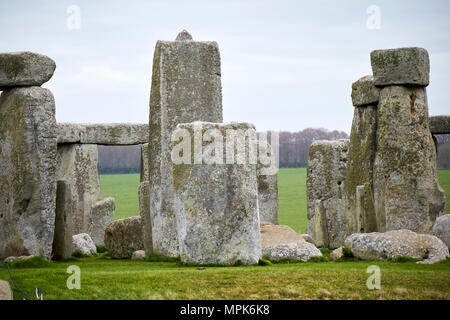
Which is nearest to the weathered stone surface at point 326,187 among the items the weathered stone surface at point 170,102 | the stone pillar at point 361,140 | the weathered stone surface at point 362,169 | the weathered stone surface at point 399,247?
the weathered stone surface at point 362,169

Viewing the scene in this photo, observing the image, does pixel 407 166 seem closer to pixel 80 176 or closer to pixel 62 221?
pixel 62 221

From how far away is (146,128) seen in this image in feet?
88.1

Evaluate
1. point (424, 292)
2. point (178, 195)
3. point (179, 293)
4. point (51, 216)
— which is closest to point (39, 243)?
point (51, 216)

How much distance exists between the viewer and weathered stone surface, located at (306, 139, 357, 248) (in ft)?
79.3

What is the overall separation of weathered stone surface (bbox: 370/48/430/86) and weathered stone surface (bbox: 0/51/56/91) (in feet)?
23.9

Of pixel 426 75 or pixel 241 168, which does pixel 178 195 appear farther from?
pixel 426 75

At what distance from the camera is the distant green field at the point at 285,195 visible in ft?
119

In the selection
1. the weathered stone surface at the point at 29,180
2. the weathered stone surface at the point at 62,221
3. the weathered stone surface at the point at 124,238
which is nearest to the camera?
the weathered stone surface at the point at 29,180

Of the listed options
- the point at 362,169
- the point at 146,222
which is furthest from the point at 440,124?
the point at 146,222

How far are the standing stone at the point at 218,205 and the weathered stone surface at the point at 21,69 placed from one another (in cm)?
367

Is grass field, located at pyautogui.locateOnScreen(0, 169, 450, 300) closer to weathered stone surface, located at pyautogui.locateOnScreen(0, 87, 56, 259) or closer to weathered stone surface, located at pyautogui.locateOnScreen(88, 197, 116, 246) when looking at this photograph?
weathered stone surface, located at pyautogui.locateOnScreen(0, 87, 56, 259)

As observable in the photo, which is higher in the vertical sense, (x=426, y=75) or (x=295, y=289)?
Result: (x=426, y=75)

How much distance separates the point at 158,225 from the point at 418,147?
230 inches

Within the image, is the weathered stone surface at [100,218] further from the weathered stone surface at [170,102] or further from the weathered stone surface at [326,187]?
the weathered stone surface at [170,102]
